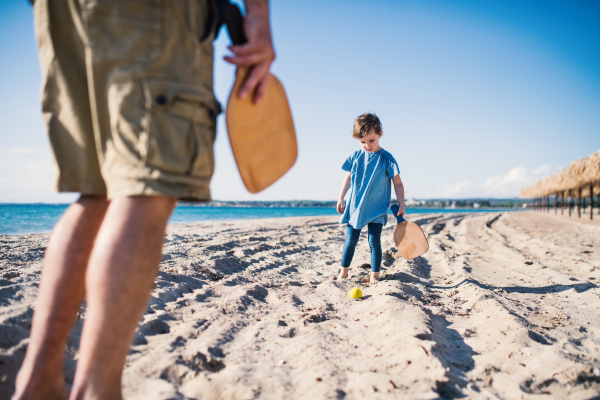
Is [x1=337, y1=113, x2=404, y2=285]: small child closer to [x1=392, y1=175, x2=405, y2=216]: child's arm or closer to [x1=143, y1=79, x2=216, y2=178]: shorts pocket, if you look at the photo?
[x1=392, y1=175, x2=405, y2=216]: child's arm

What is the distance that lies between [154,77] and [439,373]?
5.09 feet

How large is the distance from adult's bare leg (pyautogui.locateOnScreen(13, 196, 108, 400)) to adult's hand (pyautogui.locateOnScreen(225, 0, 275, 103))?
701 millimetres

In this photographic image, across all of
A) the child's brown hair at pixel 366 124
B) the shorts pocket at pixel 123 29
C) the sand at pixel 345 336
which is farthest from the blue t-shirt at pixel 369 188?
the shorts pocket at pixel 123 29

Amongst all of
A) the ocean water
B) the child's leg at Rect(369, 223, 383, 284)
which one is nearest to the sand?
the child's leg at Rect(369, 223, 383, 284)

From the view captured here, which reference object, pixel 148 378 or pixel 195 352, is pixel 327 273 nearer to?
pixel 195 352

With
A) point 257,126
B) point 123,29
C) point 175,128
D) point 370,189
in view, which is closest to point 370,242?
point 370,189

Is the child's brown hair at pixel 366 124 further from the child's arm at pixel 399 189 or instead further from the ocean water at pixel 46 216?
the ocean water at pixel 46 216

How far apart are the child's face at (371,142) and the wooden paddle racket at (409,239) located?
2.41ft

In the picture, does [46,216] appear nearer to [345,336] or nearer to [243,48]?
[345,336]

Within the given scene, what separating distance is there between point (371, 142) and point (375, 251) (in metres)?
1.18

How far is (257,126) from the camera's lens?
1.20 metres

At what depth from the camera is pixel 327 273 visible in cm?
379

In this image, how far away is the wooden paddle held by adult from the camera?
3.60 ft

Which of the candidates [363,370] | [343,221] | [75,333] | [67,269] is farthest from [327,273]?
[67,269]
